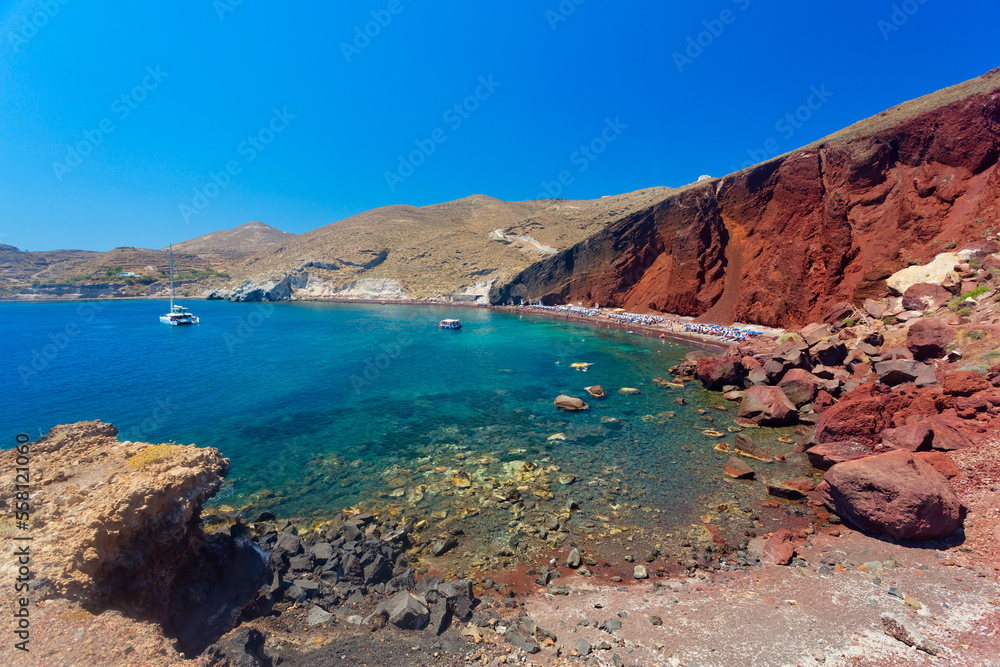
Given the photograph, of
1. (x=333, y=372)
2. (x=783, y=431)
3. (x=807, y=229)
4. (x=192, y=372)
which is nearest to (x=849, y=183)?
(x=807, y=229)

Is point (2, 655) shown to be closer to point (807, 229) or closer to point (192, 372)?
point (192, 372)

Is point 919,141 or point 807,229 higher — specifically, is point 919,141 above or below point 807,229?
above

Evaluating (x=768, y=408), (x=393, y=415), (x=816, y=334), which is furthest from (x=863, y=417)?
(x=393, y=415)

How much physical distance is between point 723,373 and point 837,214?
26997mm

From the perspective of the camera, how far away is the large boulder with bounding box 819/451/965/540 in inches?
390

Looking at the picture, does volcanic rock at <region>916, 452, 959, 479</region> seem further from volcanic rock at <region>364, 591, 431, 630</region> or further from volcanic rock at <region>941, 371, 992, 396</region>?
volcanic rock at <region>364, 591, 431, 630</region>

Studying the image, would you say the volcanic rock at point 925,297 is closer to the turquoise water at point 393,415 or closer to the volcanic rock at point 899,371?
the volcanic rock at point 899,371

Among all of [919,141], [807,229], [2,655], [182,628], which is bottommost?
[182,628]

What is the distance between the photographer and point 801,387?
2205 centimetres

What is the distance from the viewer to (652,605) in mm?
9023

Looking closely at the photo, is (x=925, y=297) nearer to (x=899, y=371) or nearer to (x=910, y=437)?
(x=899, y=371)

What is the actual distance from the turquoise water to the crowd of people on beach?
6.45 meters

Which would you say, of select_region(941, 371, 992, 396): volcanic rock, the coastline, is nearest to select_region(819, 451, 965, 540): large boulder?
select_region(941, 371, 992, 396): volcanic rock

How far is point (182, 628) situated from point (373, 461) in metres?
10.8
